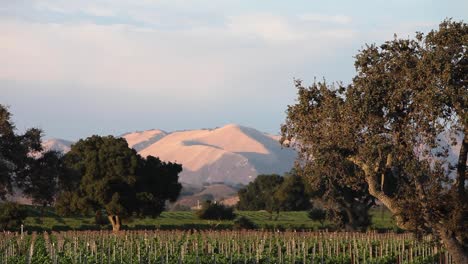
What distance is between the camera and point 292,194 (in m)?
115

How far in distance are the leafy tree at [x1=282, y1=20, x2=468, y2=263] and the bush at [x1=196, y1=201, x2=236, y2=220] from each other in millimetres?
74603

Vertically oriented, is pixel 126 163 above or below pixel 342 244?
above

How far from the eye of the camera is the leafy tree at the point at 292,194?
368 feet

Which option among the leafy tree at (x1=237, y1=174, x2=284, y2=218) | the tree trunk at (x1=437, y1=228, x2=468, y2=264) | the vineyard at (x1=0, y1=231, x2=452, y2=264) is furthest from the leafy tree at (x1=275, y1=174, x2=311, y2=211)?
the tree trunk at (x1=437, y1=228, x2=468, y2=264)

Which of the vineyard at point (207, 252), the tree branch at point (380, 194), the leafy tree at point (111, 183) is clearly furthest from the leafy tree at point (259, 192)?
the tree branch at point (380, 194)

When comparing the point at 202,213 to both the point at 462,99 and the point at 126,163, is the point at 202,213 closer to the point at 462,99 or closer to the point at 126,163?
the point at 126,163

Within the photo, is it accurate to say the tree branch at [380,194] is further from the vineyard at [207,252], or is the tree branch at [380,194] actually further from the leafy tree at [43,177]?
the leafy tree at [43,177]

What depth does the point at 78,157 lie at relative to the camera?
8625cm

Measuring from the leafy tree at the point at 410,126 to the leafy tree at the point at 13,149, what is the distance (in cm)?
2345

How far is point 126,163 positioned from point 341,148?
5089cm

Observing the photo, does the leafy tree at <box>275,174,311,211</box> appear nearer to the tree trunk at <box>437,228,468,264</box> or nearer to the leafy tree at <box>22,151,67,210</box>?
the leafy tree at <box>22,151,67,210</box>

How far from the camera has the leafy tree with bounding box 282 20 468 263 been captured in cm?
3309

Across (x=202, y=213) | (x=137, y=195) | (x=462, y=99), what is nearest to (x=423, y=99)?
(x=462, y=99)

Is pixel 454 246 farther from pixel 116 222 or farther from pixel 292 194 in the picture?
pixel 292 194
